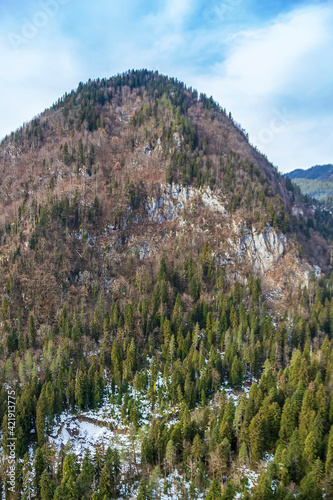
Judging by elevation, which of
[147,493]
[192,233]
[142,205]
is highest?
[142,205]

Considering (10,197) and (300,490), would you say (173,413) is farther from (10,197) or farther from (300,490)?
(10,197)

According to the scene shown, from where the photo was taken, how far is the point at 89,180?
16162cm

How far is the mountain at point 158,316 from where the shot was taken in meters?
63.5

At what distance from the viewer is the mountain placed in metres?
63.5

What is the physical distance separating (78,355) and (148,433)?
113 ft

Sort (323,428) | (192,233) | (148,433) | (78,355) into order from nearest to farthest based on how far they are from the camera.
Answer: (323,428) → (148,433) → (78,355) → (192,233)

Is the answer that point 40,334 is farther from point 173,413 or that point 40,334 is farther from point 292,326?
point 292,326

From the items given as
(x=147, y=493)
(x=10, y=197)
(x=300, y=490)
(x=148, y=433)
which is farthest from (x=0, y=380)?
(x=10, y=197)

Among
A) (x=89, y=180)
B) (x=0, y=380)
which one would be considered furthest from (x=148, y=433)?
(x=89, y=180)

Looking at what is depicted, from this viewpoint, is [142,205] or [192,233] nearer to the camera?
[192,233]

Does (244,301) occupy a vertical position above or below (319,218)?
below

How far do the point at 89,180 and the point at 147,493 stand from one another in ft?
432

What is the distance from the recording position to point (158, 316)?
111 metres

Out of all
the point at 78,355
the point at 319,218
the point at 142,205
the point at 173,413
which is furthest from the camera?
the point at 319,218
